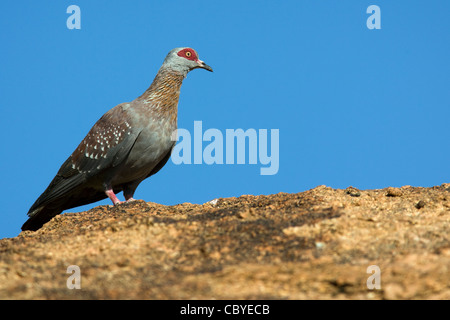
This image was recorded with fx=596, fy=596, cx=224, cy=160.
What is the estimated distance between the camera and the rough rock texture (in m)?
6.01

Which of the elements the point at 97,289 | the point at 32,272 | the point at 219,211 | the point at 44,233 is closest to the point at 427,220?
the point at 219,211

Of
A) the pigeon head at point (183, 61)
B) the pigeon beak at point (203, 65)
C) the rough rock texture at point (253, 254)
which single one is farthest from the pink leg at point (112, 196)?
the pigeon beak at point (203, 65)

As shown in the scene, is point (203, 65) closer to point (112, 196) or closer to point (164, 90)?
point (164, 90)

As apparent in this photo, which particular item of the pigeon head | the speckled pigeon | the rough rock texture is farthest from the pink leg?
the pigeon head

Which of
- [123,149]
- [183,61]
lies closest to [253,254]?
[123,149]

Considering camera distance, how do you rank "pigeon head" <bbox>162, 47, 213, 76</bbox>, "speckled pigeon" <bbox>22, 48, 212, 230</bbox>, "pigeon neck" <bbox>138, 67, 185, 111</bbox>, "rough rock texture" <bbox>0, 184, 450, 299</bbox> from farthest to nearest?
"pigeon head" <bbox>162, 47, 213, 76</bbox>
"pigeon neck" <bbox>138, 67, 185, 111</bbox>
"speckled pigeon" <bbox>22, 48, 212, 230</bbox>
"rough rock texture" <bbox>0, 184, 450, 299</bbox>

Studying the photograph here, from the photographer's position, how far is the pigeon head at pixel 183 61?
1145 cm

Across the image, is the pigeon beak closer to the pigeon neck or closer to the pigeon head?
the pigeon head

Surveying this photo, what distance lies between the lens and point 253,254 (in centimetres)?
654

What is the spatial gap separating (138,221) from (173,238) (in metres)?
0.82

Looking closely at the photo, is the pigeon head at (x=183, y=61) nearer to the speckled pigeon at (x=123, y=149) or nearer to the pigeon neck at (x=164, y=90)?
the speckled pigeon at (x=123, y=149)

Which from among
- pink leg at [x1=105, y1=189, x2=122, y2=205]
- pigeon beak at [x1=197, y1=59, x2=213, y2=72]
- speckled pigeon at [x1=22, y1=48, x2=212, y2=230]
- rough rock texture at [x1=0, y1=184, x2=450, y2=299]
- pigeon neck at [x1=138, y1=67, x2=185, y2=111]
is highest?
pigeon beak at [x1=197, y1=59, x2=213, y2=72]

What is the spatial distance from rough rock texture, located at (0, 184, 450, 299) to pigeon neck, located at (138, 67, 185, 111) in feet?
10.5

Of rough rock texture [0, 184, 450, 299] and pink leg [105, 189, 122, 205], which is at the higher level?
pink leg [105, 189, 122, 205]
